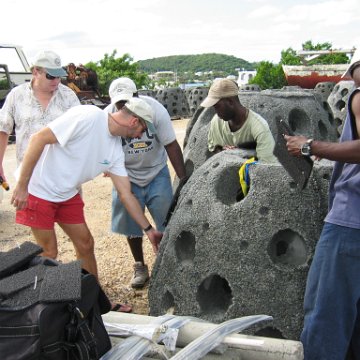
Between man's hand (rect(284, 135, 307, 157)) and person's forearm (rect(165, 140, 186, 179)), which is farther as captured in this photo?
person's forearm (rect(165, 140, 186, 179))

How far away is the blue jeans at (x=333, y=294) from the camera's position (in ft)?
8.67

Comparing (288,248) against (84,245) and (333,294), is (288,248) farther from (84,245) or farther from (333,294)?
(84,245)

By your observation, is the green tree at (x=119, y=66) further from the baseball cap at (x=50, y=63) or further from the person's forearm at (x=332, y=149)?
the person's forearm at (x=332, y=149)

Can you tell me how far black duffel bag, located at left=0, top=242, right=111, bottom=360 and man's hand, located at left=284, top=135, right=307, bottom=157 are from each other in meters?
1.21

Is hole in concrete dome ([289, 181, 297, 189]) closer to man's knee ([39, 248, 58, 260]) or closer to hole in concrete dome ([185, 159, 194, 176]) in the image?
man's knee ([39, 248, 58, 260])

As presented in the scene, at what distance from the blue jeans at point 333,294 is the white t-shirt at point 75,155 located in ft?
5.18

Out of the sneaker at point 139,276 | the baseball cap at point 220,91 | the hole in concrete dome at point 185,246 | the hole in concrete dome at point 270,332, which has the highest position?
the baseball cap at point 220,91

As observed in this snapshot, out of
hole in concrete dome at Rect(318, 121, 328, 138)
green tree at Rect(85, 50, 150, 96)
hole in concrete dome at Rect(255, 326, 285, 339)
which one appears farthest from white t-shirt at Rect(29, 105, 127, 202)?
green tree at Rect(85, 50, 150, 96)

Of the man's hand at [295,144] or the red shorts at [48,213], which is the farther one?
the red shorts at [48,213]

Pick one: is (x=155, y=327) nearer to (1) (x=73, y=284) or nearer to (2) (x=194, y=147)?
(1) (x=73, y=284)

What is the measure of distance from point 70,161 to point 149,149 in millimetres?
1017

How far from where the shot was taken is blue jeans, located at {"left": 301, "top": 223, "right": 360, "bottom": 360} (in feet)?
8.67

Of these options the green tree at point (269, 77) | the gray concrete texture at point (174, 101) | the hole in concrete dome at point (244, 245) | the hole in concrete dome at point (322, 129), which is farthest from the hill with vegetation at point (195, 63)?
the hole in concrete dome at point (244, 245)

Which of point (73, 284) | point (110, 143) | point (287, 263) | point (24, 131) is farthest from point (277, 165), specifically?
point (24, 131)
